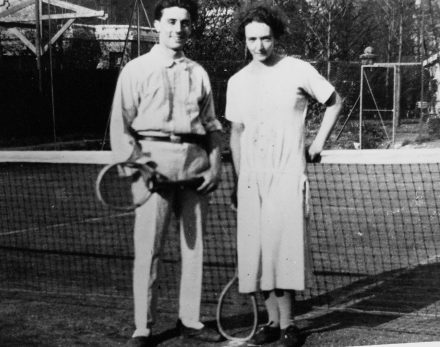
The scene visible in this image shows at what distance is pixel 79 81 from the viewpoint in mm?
12609

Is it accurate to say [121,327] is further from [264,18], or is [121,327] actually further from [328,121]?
[264,18]

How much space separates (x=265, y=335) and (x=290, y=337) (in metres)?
0.12

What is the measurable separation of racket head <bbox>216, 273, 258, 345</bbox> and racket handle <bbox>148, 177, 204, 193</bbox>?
1.32 ft

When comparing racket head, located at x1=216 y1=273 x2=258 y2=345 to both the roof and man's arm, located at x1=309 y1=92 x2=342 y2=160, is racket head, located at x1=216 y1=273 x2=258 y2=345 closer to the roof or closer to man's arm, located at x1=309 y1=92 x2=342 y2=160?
man's arm, located at x1=309 y1=92 x2=342 y2=160

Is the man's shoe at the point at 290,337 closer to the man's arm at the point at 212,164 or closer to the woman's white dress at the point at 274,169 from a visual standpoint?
the woman's white dress at the point at 274,169

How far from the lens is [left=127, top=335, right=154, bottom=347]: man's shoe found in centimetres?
303

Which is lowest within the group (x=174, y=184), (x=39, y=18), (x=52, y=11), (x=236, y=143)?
(x=174, y=184)

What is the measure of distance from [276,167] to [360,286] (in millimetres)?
1295

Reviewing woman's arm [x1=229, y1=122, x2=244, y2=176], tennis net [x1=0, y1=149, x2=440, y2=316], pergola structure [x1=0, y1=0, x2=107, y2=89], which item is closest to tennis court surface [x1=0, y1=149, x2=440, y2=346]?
tennis net [x1=0, y1=149, x2=440, y2=316]

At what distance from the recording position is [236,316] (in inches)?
136

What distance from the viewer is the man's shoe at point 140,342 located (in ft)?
9.93

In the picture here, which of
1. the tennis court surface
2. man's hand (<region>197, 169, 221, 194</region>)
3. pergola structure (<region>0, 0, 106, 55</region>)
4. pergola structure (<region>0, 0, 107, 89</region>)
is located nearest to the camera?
man's hand (<region>197, 169, 221, 194</region>)

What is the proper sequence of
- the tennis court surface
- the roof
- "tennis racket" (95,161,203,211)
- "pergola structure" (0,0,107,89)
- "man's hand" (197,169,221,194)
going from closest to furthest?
"tennis racket" (95,161,203,211) → "man's hand" (197,169,221,194) → the tennis court surface → "pergola structure" (0,0,107,89) → the roof

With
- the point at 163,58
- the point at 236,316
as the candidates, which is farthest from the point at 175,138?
the point at 236,316
